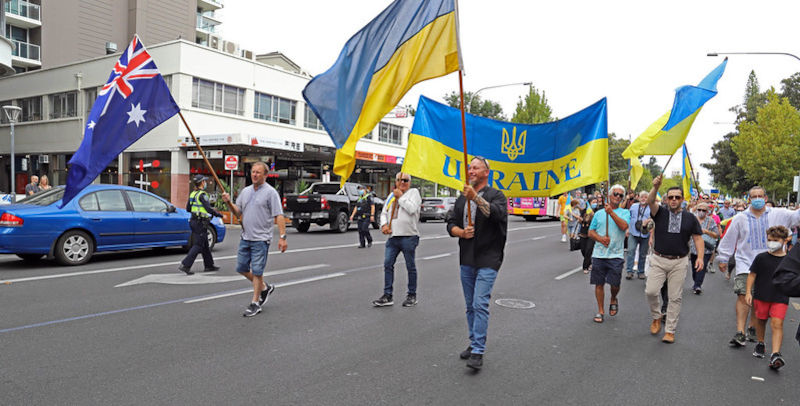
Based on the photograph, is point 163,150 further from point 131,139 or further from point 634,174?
point 634,174

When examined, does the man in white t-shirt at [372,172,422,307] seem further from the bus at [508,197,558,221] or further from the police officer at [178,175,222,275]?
the bus at [508,197,558,221]

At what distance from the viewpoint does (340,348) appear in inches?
203

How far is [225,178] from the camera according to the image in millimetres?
29922

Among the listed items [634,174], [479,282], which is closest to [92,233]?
[479,282]

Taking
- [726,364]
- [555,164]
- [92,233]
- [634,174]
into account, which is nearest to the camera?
[726,364]

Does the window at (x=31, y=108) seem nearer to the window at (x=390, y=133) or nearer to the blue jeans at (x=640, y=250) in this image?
the window at (x=390, y=133)

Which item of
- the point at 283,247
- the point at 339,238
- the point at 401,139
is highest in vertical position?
the point at 401,139

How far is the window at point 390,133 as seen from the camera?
1597 inches

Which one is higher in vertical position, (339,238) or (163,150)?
(163,150)

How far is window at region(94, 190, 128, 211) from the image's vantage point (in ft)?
33.5

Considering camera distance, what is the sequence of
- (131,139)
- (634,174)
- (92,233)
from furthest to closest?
(92,233), (634,174), (131,139)

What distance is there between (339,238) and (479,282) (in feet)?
42.4

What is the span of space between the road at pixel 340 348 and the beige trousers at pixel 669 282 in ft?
0.98

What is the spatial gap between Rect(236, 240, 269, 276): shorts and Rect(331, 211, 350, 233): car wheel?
13150mm
